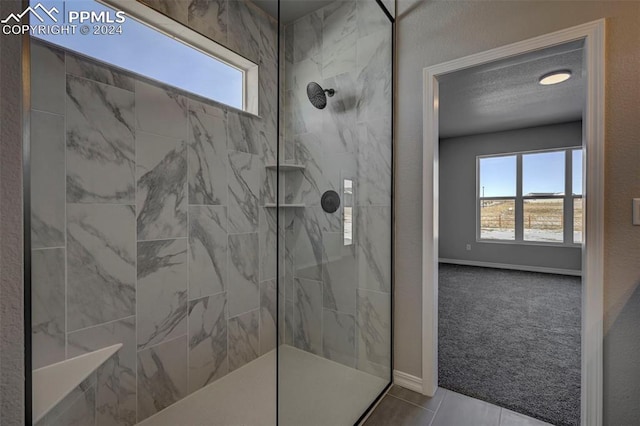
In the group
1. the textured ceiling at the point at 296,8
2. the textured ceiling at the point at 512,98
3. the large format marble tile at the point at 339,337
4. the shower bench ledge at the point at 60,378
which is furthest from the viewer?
the textured ceiling at the point at 512,98

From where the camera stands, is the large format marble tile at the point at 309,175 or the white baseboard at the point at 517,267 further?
the white baseboard at the point at 517,267

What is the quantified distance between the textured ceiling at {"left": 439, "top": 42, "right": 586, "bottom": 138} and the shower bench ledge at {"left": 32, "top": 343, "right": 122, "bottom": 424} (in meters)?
3.17

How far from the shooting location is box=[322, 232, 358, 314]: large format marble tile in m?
1.46

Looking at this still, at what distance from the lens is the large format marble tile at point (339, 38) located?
4.64ft

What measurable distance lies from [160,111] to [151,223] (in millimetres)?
A: 675

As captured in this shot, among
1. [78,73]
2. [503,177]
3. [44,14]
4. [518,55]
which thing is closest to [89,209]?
[78,73]

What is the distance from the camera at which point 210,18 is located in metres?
2.01

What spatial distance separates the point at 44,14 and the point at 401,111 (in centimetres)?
195

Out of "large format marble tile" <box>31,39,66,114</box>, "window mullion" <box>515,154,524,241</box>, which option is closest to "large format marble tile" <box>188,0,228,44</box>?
"large format marble tile" <box>31,39,66,114</box>

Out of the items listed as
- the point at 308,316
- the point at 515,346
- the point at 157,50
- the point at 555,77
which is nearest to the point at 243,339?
the point at 308,316

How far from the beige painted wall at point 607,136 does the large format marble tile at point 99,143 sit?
165 centimetres

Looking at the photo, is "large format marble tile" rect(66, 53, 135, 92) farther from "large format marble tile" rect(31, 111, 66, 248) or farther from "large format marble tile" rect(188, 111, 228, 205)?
"large format marble tile" rect(188, 111, 228, 205)

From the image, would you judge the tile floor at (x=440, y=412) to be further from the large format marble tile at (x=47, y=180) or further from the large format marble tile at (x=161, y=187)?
the large format marble tile at (x=47, y=180)

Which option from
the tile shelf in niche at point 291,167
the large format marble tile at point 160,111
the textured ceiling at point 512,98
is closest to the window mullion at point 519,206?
the textured ceiling at point 512,98
